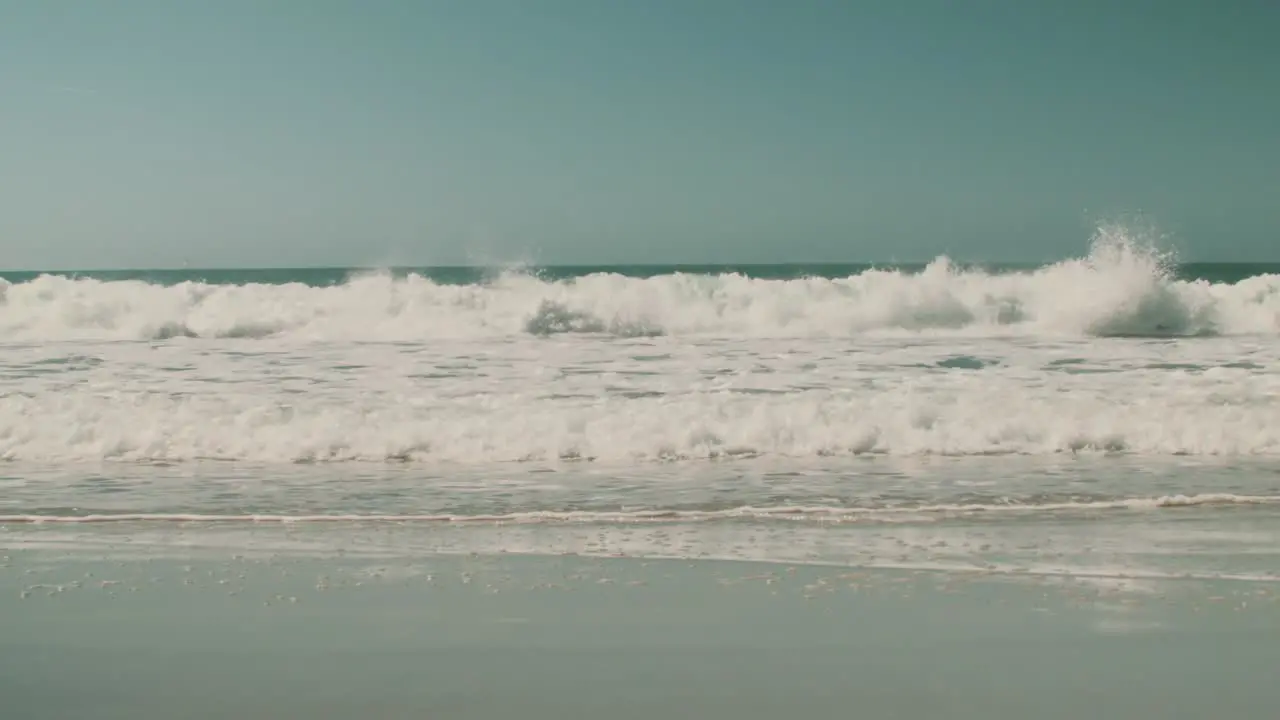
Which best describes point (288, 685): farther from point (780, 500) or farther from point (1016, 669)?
point (780, 500)

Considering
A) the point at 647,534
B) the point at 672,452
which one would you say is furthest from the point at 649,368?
the point at 647,534

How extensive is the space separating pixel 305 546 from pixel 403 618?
1892mm

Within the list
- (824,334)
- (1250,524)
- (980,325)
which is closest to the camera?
(1250,524)

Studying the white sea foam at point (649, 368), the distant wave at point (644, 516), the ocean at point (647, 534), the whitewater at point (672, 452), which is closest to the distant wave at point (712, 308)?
the white sea foam at point (649, 368)

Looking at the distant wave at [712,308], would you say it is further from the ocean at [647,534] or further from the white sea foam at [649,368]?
the ocean at [647,534]

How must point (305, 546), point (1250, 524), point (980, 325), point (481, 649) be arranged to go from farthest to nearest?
point (980, 325) < point (1250, 524) < point (305, 546) < point (481, 649)

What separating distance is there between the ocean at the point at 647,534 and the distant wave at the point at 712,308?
660 centimetres

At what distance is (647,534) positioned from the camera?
23.3 ft

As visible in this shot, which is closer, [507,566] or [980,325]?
[507,566]

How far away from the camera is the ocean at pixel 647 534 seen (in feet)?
14.3

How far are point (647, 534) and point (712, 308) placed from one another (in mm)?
21132

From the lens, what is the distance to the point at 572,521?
300 inches

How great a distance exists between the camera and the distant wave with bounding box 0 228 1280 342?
24.9 m

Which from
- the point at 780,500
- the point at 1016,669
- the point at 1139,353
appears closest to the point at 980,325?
the point at 1139,353
